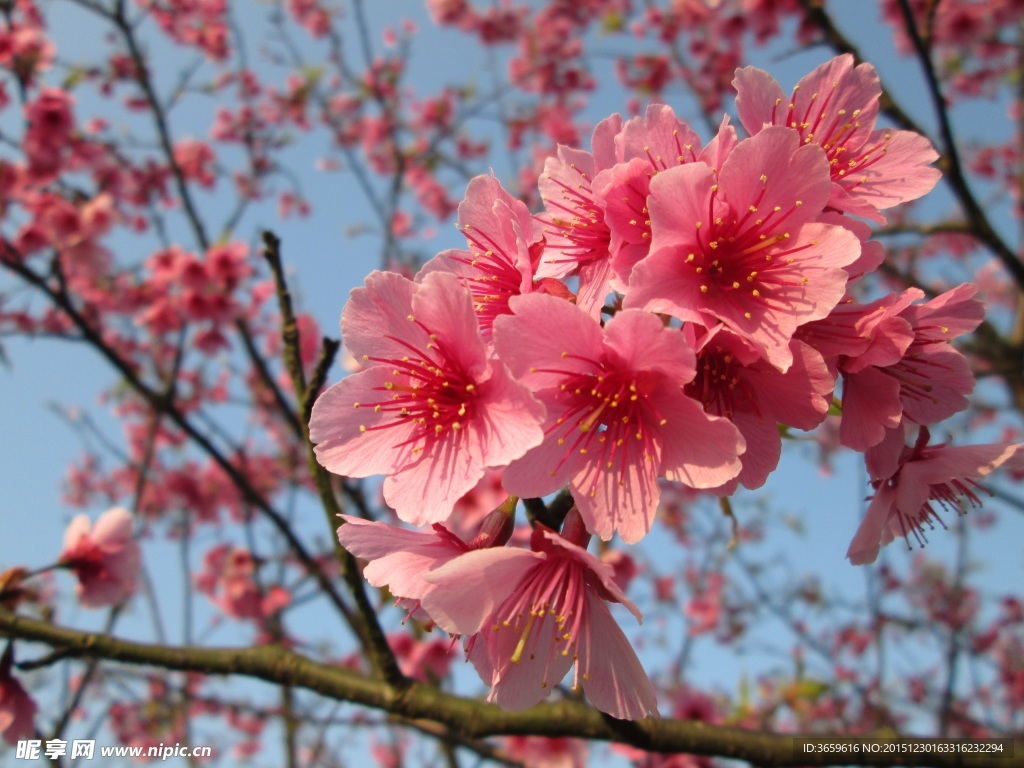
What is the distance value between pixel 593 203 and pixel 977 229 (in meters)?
2.45

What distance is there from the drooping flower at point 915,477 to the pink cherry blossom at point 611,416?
470 millimetres

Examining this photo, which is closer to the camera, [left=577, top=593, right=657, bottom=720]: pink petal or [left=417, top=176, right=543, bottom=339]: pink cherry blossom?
[left=577, top=593, right=657, bottom=720]: pink petal

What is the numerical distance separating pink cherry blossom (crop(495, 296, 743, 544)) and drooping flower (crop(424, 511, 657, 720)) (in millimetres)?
113

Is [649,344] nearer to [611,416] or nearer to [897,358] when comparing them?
[611,416]

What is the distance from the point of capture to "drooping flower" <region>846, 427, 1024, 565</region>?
4.20ft

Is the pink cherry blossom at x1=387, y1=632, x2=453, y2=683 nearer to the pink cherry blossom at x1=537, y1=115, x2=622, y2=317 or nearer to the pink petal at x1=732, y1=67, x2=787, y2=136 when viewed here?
the pink cherry blossom at x1=537, y1=115, x2=622, y2=317

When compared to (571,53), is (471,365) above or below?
below

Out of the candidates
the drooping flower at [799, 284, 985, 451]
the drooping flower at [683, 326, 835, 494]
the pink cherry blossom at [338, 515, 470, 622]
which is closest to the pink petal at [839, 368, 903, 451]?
the drooping flower at [799, 284, 985, 451]

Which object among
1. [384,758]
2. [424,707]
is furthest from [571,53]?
[384,758]

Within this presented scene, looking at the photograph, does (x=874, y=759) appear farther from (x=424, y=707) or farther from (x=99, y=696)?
(x=99, y=696)

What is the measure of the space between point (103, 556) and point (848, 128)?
3.14 meters

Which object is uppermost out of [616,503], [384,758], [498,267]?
[498,267]

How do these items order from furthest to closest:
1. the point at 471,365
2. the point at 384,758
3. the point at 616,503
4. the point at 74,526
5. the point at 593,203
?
the point at 384,758
the point at 74,526
the point at 593,203
the point at 471,365
the point at 616,503

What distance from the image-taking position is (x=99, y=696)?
8969mm
